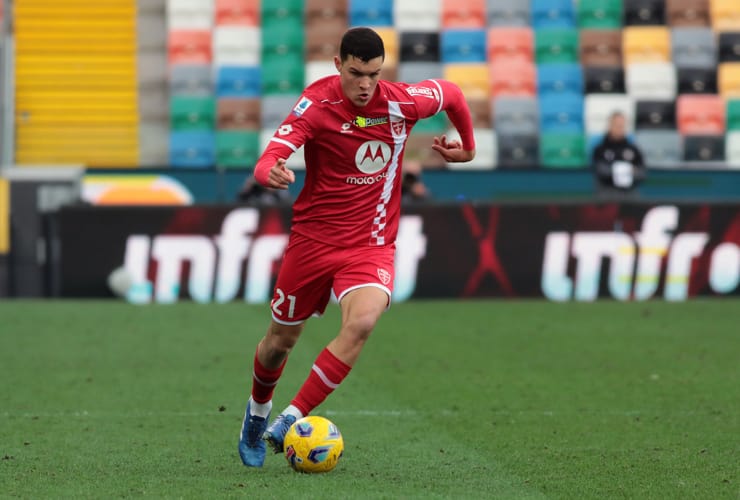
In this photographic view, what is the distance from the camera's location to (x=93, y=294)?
15.0 m

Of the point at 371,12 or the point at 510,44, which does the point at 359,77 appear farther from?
the point at 510,44

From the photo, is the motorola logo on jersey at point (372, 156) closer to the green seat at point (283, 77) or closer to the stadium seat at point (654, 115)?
the green seat at point (283, 77)

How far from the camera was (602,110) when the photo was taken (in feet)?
65.8

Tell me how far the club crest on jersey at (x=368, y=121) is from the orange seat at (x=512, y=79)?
1455 cm

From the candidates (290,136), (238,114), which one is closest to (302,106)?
(290,136)

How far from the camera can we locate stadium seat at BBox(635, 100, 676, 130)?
20.0 meters

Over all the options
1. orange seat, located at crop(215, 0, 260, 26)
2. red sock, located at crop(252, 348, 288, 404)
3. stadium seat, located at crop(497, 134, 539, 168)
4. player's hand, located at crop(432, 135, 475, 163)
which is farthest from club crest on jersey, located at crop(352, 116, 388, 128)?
orange seat, located at crop(215, 0, 260, 26)

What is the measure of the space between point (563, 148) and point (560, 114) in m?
0.67

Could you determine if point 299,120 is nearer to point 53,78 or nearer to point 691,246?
point 691,246

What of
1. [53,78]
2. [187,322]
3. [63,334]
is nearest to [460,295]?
[187,322]

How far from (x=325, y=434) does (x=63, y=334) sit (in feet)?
21.2

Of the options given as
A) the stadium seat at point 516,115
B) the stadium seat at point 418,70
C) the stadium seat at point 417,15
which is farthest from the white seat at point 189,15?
the stadium seat at point 516,115

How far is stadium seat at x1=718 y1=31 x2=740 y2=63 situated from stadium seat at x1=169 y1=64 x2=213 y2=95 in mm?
7652

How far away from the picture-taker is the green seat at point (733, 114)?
2023 cm
